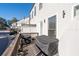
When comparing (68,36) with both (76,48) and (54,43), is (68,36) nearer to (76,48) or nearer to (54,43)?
(76,48)

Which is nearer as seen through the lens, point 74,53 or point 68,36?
point 74,53

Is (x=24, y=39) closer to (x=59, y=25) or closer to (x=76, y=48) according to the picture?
(x=59, y=25)

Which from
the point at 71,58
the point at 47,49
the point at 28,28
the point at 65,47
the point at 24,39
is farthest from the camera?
the point at 28,28

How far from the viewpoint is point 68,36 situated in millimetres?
3354

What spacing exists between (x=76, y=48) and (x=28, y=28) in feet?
44.6

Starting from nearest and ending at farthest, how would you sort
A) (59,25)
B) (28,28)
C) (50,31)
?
1. (59,25)
2. (50,31)
3. (28,28)

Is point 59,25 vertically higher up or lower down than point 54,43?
higher up

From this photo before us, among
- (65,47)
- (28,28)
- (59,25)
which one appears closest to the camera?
(65,47)

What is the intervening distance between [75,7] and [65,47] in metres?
1.62

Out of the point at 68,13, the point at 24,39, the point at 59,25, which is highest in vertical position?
the point at 68,13

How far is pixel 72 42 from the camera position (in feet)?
10.6

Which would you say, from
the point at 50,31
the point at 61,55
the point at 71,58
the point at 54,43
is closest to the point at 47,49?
the point at 54,43

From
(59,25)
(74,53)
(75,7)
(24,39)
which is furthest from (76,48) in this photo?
(24,39)

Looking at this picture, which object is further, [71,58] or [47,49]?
[47,49]
